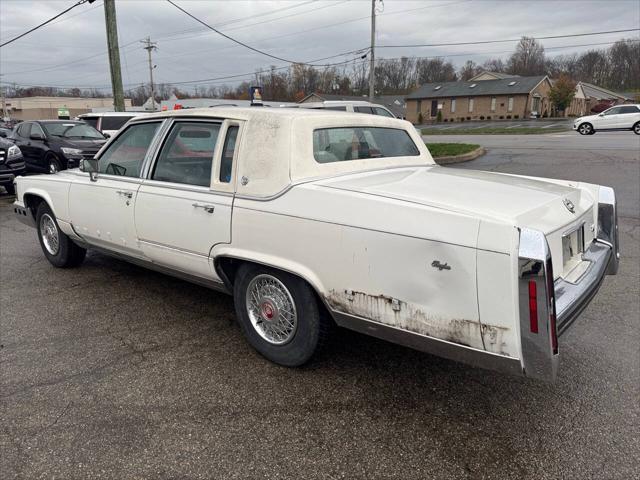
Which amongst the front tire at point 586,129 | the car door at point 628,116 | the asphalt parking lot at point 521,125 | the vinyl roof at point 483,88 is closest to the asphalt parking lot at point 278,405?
the car door at point 628,116

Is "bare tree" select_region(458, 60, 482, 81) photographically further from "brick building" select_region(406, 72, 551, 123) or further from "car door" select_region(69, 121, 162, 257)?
"car door" select_region(69, 121, 162, 257)

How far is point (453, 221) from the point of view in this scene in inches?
94.2

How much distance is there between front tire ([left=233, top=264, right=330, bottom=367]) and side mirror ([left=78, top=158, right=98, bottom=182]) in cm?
201

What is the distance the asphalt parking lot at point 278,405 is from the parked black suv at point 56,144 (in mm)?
9225

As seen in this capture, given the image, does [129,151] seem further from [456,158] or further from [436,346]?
[456,158]

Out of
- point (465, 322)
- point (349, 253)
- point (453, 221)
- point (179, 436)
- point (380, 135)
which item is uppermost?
point (380, 135)

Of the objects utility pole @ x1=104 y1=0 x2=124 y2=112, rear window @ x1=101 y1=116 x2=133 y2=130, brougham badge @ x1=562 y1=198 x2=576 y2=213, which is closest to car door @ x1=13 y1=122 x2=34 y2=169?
rear window @ x1=101 y1=116 x2=133 y2=130

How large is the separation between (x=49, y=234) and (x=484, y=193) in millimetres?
4750

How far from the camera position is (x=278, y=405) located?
9.70 ft

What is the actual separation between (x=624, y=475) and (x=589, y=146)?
751 inches

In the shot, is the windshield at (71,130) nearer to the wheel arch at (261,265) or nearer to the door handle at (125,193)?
the door handle at (125,193)

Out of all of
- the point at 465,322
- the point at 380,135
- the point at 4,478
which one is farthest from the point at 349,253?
the point at 4,478

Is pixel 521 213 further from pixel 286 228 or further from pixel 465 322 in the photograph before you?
pixel 286 228

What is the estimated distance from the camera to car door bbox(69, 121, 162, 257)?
13.5 feet
